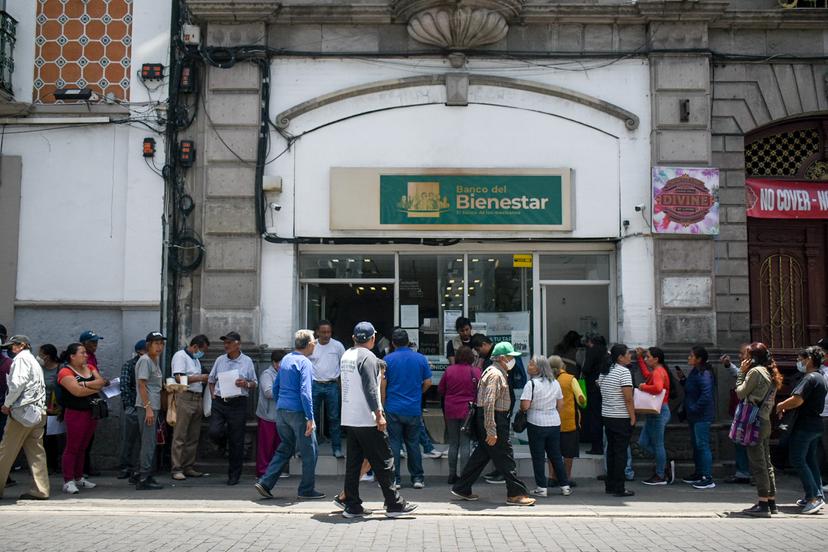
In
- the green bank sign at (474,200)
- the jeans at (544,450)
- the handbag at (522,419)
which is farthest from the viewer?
the green bank sign at (474,200)

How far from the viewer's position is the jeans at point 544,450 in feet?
33.2

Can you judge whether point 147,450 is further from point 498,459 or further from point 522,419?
point 522,419

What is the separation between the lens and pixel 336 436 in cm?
1148

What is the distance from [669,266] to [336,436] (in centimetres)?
543

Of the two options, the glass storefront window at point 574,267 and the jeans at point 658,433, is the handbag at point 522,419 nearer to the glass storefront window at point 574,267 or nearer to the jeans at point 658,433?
the jeans at point 658,433

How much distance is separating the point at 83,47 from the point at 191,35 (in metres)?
1.79

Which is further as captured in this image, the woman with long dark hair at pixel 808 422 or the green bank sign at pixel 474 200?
the green bank sign at pixel 474 200

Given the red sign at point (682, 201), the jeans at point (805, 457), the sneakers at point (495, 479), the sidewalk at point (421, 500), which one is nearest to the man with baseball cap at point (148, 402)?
→ the sidewalk at point (421, 500)

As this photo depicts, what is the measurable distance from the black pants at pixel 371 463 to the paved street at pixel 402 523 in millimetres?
234

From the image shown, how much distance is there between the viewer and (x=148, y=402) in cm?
1073

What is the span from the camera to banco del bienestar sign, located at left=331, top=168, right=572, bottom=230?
492 inches

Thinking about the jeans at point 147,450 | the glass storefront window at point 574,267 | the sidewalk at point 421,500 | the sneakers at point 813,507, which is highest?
the glass storefront window at point 574,267

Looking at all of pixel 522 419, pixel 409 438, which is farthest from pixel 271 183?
pixel 522 419

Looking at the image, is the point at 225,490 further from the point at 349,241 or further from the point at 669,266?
the point at 669,266
